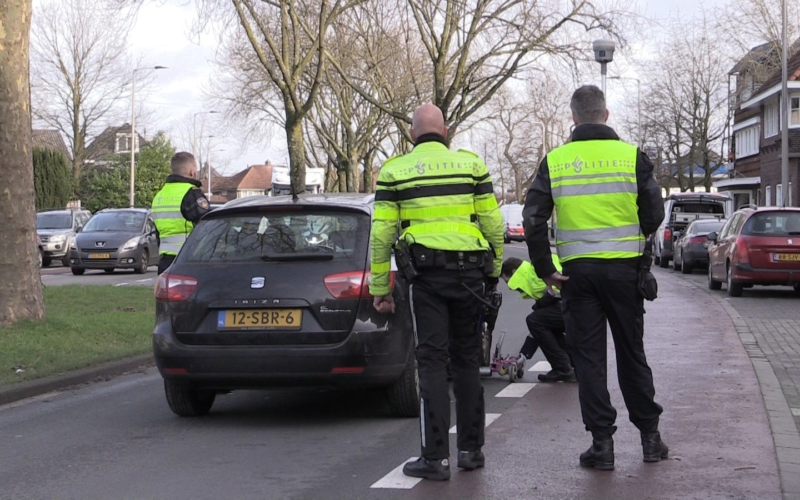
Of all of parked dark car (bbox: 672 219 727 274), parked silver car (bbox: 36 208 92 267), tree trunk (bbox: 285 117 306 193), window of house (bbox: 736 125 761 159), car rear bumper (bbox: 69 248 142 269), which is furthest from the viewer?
window of house (bbox: 736 125 761 159)

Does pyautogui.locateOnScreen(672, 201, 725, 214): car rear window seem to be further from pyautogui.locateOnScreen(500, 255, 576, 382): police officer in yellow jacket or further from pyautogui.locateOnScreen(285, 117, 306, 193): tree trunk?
pyautogui.locateOnScreen(500, 255, 576, 382): police officer in yellow jacket

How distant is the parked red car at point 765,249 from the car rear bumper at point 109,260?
14945 millimetres

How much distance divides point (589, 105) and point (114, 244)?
23161 millimetres

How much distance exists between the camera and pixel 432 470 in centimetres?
582

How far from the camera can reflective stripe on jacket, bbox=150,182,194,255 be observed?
32.8 feet

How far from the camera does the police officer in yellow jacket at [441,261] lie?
583cm

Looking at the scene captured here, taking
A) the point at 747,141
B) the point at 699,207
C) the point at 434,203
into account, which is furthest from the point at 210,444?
the point at 747,141

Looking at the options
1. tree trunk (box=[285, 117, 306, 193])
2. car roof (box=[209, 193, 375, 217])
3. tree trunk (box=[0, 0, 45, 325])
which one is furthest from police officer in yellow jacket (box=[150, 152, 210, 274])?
tree trunk (box=[285, 117, 306, 193])

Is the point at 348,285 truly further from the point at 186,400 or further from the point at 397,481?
the point at 397,481

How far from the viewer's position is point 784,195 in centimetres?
3838

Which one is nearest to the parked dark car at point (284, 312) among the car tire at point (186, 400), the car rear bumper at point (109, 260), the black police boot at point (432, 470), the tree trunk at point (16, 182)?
the car tire at point (186, 400)

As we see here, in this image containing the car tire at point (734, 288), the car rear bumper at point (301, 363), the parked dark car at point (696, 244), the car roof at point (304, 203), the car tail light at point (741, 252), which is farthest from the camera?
the parked dark car at point (696, 244)

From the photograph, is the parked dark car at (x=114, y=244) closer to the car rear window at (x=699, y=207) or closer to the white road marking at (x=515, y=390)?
the car rear window at (x=699, y=207)

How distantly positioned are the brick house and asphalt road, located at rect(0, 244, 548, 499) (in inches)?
1301
